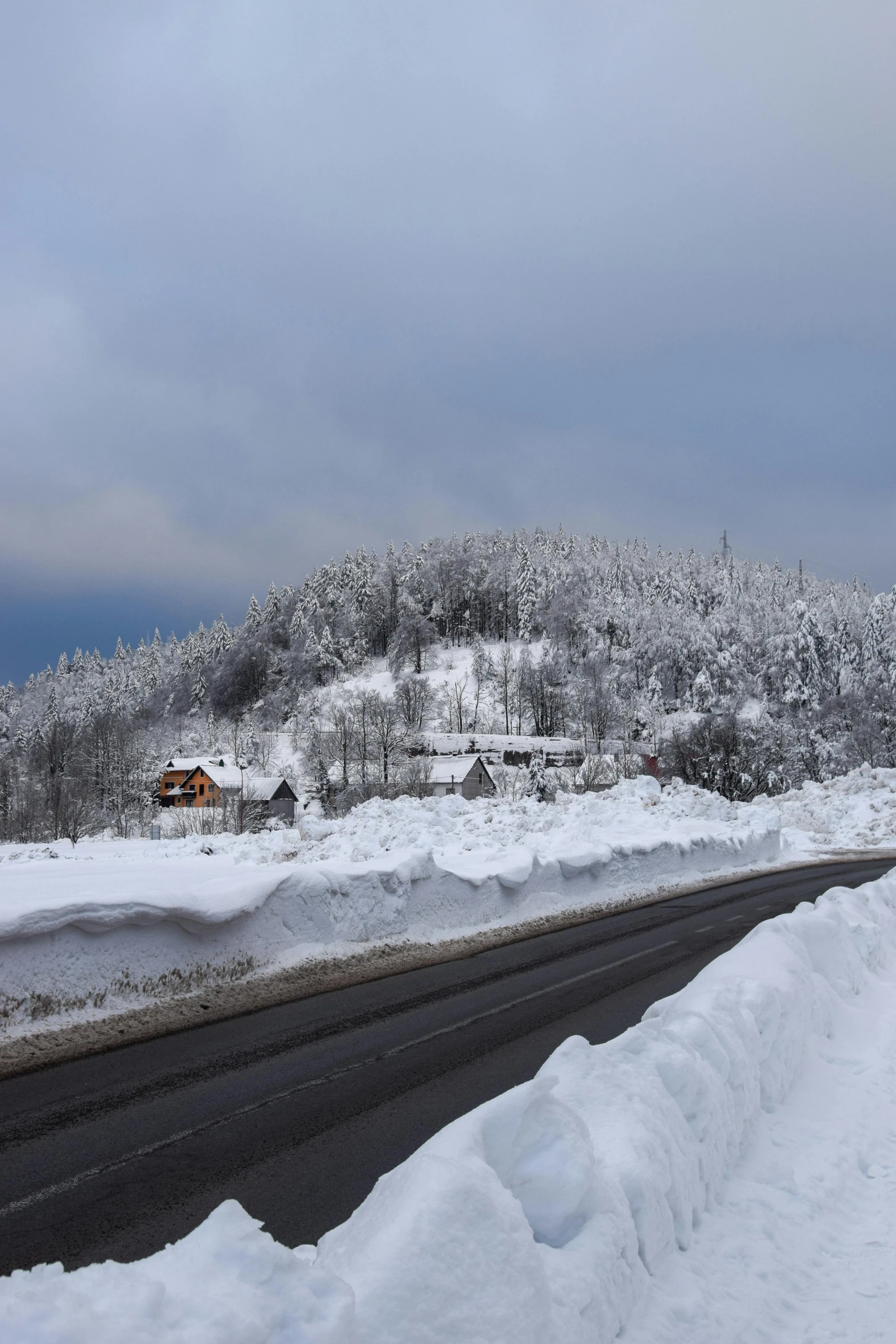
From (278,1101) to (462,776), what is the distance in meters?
69.1

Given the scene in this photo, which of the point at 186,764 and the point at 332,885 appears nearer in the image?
the point at 332,885

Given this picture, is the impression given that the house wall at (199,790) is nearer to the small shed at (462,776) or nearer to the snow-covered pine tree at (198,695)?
the small shed at (462,776)

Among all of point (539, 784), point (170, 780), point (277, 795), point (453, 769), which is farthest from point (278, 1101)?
point (170, 780)

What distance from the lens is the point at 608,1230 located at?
133 inches

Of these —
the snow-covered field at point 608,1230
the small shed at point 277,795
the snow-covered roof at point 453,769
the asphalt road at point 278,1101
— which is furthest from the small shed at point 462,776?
the snow-covered field at point 608,1230

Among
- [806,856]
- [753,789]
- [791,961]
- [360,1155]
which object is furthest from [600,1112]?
[753,789]

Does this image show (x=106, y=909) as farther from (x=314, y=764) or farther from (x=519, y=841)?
(x=314, y=764)

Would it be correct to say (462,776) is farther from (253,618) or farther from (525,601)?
(253,618)

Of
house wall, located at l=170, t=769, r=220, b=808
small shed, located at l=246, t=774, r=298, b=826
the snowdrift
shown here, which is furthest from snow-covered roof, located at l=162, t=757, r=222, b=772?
the snowdrift

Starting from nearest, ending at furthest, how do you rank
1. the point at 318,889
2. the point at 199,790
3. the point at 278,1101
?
the point at 278,1101, the point at 318,889, the point at 199,790

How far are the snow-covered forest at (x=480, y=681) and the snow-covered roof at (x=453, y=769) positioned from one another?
3.43 meters

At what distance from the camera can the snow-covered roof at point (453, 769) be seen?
75.2 m

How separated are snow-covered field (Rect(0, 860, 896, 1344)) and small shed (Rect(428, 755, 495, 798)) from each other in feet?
217

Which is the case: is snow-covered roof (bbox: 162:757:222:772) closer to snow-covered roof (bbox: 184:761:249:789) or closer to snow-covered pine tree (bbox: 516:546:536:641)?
snow-covered roof (bbox: 184:761:249:789)
